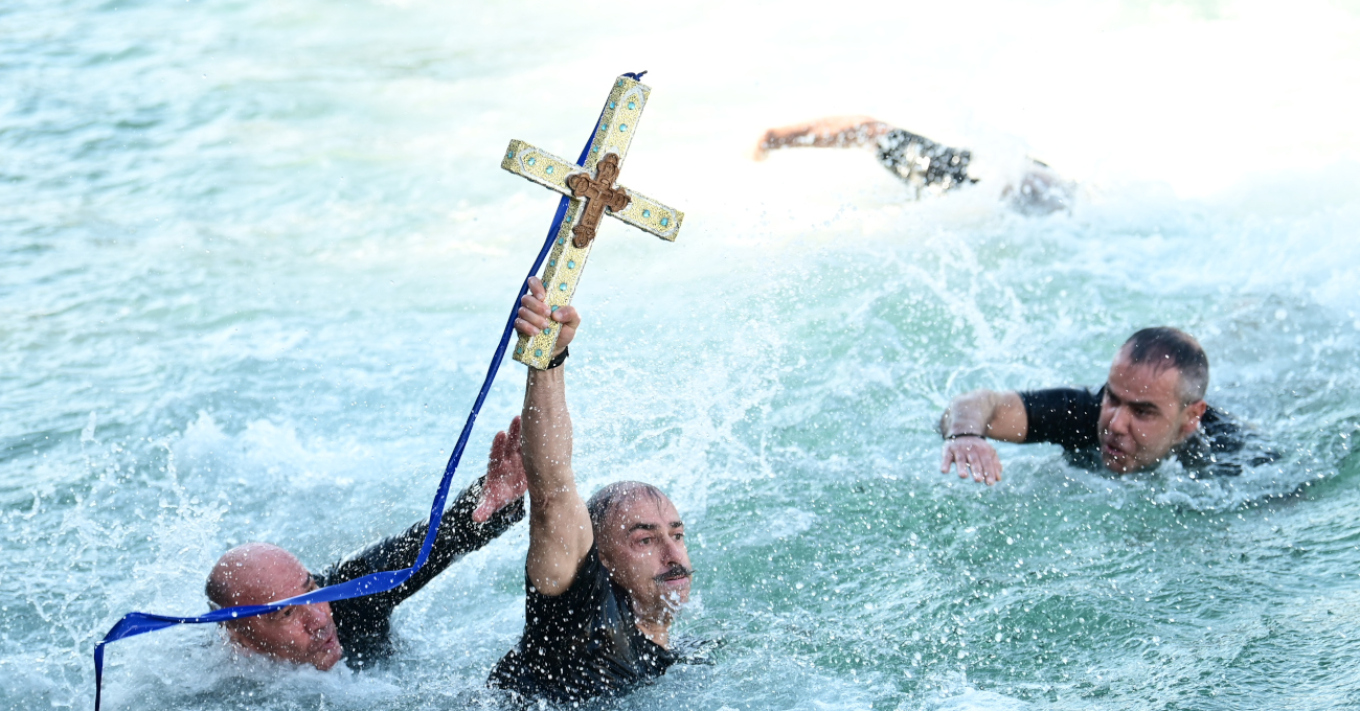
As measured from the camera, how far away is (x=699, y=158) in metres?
9.41

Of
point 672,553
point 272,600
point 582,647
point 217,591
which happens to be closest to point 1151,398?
point 672,553

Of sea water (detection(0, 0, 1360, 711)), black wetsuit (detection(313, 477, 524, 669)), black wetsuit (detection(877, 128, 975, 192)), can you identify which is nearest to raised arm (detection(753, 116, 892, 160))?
black wetsuit (detection(877, 128, 975, 192))

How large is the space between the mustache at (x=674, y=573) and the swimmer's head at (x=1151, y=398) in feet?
7.20

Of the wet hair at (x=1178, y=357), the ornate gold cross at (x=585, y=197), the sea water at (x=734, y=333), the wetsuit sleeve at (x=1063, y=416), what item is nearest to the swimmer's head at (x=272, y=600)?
the sea water at (x=734, y=333)

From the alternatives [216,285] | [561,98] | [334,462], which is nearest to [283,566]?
[334,462]

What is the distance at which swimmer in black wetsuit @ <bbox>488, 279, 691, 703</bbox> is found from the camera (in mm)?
2885

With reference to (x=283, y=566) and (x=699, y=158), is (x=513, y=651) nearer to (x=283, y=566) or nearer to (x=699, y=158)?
(x=283, y=566)

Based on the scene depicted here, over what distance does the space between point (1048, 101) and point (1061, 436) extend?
6035 millimetres

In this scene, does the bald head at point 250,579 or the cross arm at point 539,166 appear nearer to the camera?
the cross arm at point 539,166

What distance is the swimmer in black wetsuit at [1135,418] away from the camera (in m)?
4.87

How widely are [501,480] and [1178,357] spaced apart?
2904 mm

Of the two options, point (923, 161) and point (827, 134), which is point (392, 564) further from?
point (923, 161)

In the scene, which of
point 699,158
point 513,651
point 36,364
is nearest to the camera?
point 513,651

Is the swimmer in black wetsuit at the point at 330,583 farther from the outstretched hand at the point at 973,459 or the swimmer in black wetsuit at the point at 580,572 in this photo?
the outstretched hand at the point at 973,459
